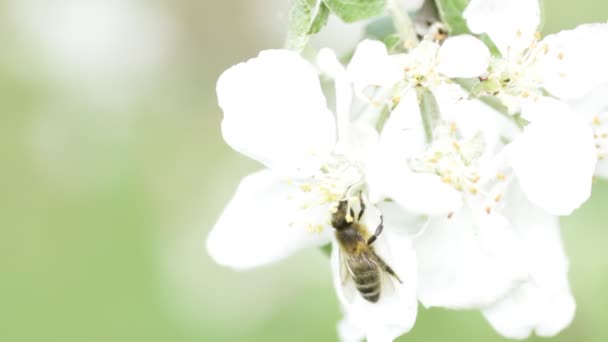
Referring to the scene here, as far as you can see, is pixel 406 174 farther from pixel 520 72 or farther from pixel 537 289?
pixel 537 289

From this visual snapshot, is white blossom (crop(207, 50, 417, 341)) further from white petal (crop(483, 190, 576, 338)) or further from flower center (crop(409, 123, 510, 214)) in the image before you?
white petal (crop(483, 190, 576, 338))

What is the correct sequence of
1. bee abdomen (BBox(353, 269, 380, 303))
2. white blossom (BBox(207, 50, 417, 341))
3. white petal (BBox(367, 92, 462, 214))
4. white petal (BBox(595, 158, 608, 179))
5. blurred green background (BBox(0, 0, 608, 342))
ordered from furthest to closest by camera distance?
blurred green background (BBox(0, 0, 608, 342))
white petal (BBox(595, 158, 608, 179))
bee abdomen (BBox(353, 269, 380, 303))
white blossom (BBox(207, 50, 417, 341))
white petal (BBox(367, 92, 462, 214))

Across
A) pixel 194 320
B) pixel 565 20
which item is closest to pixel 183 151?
pixel 194 320

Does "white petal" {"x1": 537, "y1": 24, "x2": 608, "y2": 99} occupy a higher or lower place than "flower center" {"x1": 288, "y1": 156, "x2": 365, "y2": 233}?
higher

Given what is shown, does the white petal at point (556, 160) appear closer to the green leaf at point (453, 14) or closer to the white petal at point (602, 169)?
the green leaf at point (453, 14)

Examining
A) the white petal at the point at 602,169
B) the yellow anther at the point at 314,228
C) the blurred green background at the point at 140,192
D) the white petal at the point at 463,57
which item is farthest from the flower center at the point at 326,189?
the blurred green background at the point at 140,192

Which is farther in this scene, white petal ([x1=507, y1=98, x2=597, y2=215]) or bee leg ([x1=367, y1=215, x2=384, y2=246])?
bee leg ([x1=367, y1=215, x2=384, y2=246])

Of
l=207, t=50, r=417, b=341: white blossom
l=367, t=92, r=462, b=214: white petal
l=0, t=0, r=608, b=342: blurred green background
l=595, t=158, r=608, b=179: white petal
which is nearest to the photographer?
l=367, t=92, r=462, b=214: white petal

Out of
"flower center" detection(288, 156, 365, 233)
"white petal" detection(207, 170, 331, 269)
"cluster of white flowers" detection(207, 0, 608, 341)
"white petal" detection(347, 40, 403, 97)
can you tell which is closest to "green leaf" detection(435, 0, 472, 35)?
"cluster of white flowers" detection(207, 0, 608, 341)
